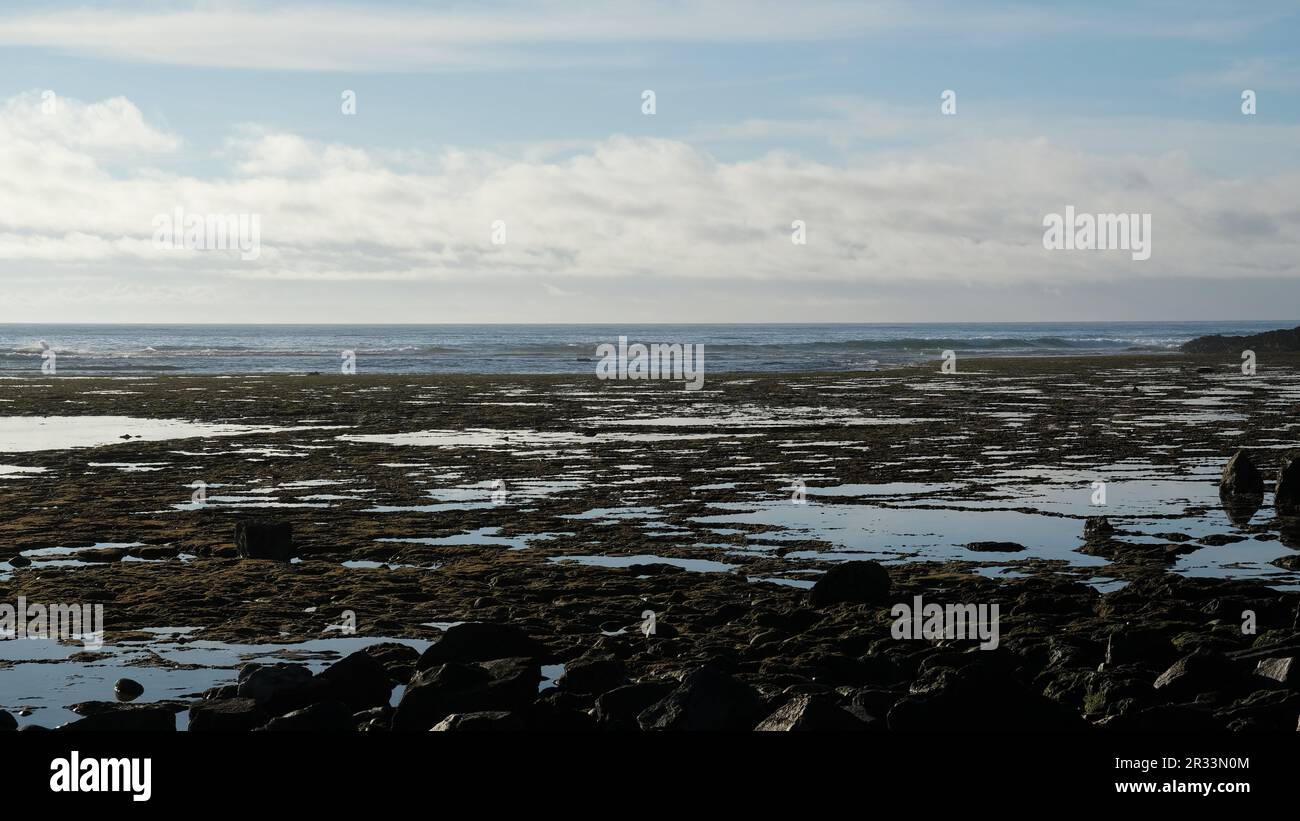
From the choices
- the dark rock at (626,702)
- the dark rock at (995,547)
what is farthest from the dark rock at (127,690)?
the dark rock at (995,547)

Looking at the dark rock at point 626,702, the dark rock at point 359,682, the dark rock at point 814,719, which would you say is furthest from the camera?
the dark rock at point 359,682

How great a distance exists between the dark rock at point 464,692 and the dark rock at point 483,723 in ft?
1.24

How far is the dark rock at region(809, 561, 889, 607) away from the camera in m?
14.6

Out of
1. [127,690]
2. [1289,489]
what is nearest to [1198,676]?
[127,690]

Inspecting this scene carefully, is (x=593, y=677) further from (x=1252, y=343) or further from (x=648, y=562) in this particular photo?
(x=1252, y=343)

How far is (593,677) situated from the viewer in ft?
37.6

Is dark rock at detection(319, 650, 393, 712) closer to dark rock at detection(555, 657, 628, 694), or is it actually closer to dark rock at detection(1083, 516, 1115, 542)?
dark rock at detection(555, 657, 628, 694)

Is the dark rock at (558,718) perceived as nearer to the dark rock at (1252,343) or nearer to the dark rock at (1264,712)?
the dark rock at (1264,712)

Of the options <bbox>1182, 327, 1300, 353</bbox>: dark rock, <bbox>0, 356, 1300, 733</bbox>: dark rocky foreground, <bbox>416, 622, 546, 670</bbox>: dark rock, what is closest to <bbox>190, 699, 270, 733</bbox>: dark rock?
<bbox>0, 356, 1300, 733</bbox>: dark rocky foreground

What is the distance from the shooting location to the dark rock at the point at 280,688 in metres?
10.8

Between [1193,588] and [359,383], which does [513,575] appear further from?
[359,383]
